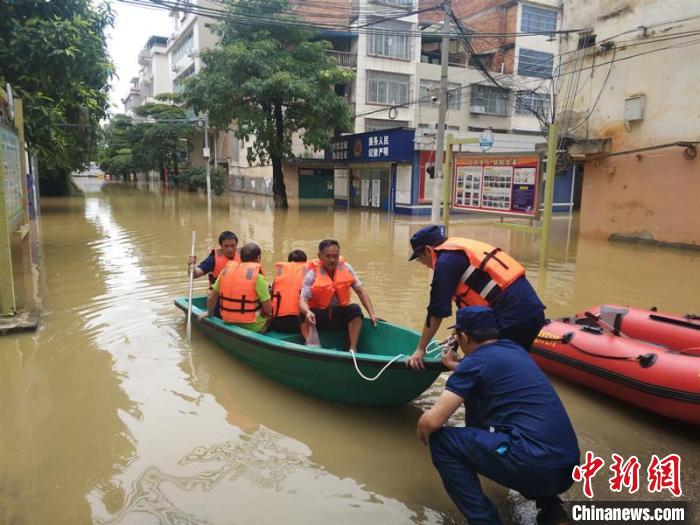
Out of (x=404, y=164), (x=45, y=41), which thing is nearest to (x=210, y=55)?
(x=404, y=164)

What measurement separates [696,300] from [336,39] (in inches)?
1060

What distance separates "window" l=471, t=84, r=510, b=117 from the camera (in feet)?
105

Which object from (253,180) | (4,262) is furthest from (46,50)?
(253,180)

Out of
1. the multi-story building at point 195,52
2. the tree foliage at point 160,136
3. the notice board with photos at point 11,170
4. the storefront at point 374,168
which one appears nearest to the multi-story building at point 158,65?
the multi-story building at point 195,52

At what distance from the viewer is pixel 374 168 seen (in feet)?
84.0

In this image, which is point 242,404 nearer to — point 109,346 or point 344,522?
point 344,522

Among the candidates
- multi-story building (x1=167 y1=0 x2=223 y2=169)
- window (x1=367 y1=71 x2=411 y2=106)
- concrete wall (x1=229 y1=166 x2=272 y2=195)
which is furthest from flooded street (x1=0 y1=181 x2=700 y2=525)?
multi-story building (x1=167 y1=0 x2=223 y2=169)

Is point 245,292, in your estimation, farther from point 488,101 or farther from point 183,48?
point 183,48

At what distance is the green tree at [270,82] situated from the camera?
2191 centimetres

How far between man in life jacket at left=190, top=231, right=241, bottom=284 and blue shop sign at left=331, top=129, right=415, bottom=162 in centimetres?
1689

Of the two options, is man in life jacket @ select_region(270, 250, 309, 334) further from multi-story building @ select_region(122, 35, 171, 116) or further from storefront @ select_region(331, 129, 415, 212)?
multi-story building @ select_region(122, 35, 171, 116)

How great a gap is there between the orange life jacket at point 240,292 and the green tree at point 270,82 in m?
17.6

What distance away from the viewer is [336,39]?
31.0 m

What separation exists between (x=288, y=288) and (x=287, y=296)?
0.09 metres
